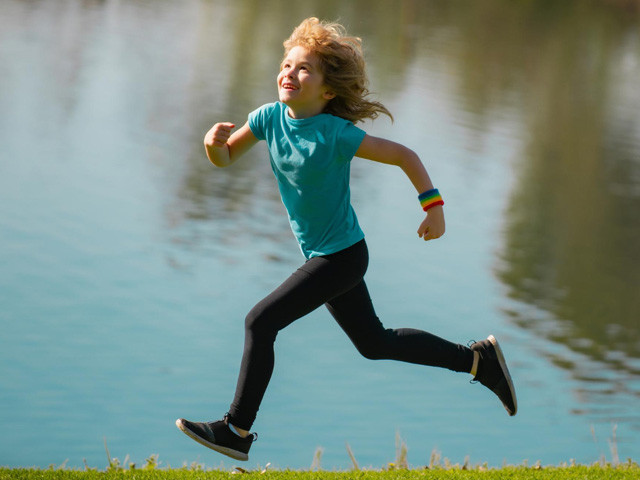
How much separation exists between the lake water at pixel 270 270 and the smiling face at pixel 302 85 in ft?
10.3

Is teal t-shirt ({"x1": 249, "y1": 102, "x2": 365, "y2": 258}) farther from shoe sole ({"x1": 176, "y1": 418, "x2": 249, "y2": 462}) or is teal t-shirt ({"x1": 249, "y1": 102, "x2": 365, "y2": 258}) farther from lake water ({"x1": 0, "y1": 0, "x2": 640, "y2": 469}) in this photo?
lake water ({"x1": 0, "y1": 0, "x2": 640, "y2": 469})

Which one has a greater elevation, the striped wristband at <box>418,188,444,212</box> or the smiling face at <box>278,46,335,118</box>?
the smiling face at <box>278,46,335,118</box>

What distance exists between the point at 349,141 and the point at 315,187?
23 centimetres

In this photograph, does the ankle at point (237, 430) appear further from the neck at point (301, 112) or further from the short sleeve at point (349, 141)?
the neck at point (301, 112)

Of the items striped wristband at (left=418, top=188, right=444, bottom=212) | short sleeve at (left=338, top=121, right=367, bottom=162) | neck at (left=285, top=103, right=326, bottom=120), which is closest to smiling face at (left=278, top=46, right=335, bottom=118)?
neck at (left=285, top=103, right=326, bottom=120)

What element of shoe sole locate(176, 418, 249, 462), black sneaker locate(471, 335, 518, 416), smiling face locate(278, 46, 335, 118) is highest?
smiling face locate(278, 46, 335, 118)

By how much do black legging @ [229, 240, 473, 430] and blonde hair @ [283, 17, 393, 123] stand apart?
539mm

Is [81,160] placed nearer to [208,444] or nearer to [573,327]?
[573,327]

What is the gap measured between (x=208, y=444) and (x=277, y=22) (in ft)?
89.3

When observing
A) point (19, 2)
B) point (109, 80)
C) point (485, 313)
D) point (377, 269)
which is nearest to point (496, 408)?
point (485, 313)

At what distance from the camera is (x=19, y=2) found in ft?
97.7

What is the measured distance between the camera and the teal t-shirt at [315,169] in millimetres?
3898

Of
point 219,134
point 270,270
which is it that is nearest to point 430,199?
point 219,134

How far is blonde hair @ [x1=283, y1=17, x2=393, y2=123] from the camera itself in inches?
160
